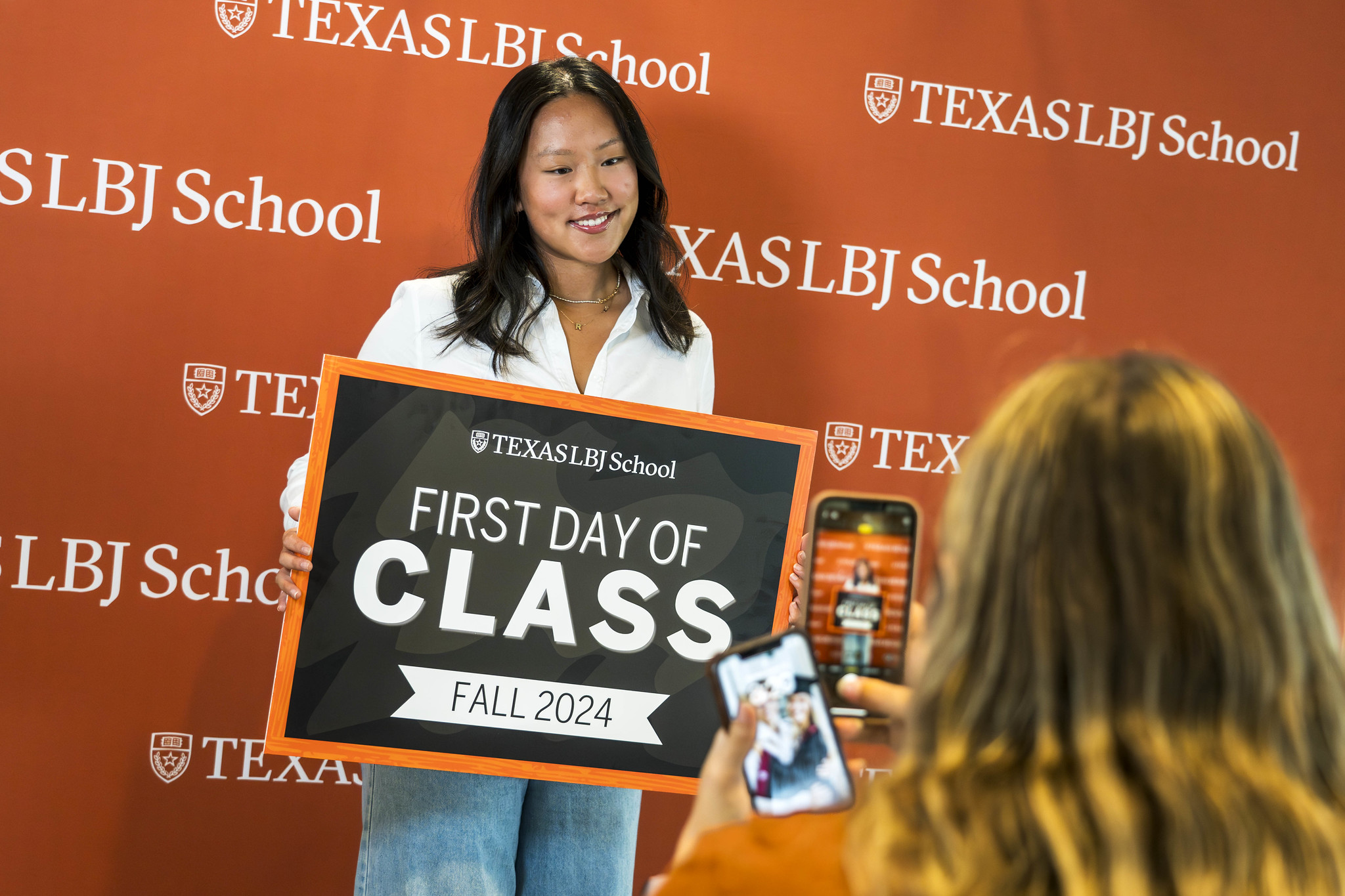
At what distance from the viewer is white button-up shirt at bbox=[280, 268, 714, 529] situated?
1.85 meters

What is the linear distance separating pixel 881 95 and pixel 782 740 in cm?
186

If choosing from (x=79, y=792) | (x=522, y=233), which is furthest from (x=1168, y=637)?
(x=79, y=792)

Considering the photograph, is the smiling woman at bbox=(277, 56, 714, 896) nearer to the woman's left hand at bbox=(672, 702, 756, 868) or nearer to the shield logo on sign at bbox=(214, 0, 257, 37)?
the shield logo on sign at bbox=(214, 0, 257, 37)

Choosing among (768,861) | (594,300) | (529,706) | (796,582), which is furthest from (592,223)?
(768,861)

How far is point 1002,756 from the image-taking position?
76cm

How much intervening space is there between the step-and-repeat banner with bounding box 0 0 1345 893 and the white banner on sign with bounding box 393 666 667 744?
84 centimetres

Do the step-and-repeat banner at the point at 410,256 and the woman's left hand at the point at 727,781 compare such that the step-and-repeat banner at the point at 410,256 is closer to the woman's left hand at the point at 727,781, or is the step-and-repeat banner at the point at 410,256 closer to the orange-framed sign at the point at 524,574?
the orange-framed sign at the point at 524,574

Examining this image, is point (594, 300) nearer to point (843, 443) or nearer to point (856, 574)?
point (843, 443)

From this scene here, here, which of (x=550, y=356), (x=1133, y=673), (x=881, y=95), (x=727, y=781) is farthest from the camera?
(x=881, y=95)

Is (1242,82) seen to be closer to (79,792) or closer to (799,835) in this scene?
(799,835)

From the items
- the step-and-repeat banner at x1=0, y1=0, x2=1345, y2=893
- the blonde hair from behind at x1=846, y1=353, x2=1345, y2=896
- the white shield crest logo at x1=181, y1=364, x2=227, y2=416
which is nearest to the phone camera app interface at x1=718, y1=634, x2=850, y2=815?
the blonde hair from behind at x1=846, y1=353, x2=1345, y2=896

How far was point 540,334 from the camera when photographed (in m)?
1.93

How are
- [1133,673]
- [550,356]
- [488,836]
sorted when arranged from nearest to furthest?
[1133,673], [488,836], [550,356]

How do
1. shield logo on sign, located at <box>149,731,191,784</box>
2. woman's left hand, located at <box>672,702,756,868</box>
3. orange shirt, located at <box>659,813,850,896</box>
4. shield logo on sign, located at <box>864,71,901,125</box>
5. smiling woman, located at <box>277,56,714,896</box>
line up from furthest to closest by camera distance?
shield logo on sign, located at <box>864,71,901,125</box>
shield logo on sign, located at <box>149,731,191,784</box>
smiling woman, located at <box>277,56,714,896</box>
woman's left hand, located at <box>672,702,756,868</box>
orange shirt, located at <box>659,813,850,896</box>
